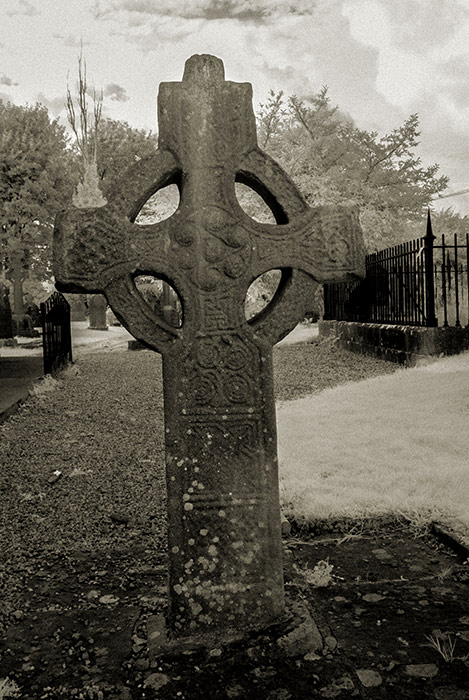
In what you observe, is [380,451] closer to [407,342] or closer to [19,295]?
[407,342]

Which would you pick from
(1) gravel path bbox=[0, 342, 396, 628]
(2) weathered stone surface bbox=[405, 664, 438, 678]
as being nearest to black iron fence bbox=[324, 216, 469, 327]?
(1) gravel path bbox=[0, 342, 396, 628]

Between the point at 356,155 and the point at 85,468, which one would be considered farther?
the point at 356,155

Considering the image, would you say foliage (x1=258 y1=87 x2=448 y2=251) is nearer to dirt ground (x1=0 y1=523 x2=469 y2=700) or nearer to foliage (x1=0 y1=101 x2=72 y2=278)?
foliage (x1=0 y1=101 x2=72 y2=278)

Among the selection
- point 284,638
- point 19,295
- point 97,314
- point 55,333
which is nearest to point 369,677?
point 284,638

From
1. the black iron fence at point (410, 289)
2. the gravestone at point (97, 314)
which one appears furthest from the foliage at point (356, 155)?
the gravestone at point (97, 314)

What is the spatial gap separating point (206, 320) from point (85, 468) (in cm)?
323

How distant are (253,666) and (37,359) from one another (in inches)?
508

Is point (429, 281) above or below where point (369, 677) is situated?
above

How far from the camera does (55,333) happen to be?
11.6 meters

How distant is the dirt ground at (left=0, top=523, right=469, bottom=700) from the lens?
7.02 feet

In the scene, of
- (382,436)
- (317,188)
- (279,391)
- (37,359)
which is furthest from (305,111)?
(382,436)

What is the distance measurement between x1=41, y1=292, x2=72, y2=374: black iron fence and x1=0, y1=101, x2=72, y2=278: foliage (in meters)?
16.4

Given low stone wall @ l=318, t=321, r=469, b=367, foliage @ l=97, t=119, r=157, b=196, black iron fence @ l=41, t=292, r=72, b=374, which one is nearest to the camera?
low stone wall @ l=318, t=321, r=469, b=367

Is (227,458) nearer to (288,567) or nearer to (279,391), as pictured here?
(288,567)
